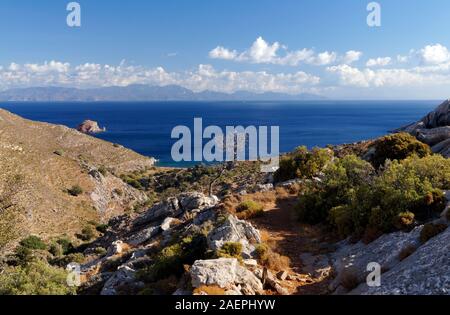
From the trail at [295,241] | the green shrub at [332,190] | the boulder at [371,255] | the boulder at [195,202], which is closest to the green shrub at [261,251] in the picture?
the trail at [295,241]

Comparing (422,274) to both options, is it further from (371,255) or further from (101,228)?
(101,228)

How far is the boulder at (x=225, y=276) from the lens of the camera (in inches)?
525

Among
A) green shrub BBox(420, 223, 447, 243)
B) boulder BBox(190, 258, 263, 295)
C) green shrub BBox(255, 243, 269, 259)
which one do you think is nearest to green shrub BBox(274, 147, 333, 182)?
green shrub BBox(255, 243, 269, 259)

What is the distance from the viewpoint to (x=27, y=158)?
206 feet

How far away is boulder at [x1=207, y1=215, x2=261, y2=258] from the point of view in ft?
56.8

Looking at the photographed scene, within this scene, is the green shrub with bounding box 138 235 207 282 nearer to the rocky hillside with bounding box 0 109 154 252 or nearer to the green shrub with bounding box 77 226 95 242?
the rocky hillside with bounding box 0 109 154 252

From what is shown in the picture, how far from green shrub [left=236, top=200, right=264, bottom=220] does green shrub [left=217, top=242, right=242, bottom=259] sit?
22.2 ft

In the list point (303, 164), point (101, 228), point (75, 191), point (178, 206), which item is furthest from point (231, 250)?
point (75, 191)

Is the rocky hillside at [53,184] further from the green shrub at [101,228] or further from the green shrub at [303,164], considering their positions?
the green shrub at [303,164]

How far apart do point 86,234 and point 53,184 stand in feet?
54.2

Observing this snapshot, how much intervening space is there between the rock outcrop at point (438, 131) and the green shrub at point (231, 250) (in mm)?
21667
